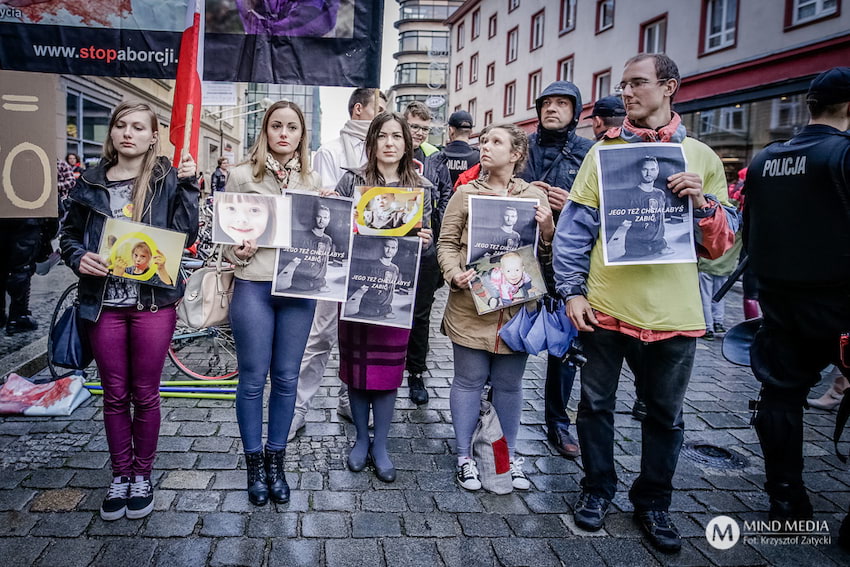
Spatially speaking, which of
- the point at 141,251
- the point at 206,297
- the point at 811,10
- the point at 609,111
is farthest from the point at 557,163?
the point at 811,10

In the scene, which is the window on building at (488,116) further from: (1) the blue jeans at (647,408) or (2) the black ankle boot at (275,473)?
(2) the black ankle boot at (275,473)

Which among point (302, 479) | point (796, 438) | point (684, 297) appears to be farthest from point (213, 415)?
point (796, 438)

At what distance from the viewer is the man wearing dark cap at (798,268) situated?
2.97 meters

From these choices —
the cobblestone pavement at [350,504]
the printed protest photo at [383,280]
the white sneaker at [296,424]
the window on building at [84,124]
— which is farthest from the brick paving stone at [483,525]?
the window on building at [84,124]

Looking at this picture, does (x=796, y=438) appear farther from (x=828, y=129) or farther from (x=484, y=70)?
(x=484, y=70)

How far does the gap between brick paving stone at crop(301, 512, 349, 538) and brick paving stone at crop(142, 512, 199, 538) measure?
0.54 metres

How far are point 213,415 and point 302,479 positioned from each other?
50.2 inches

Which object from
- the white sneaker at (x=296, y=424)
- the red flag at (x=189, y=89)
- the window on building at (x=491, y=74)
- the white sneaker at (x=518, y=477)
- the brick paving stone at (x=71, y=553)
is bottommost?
the brick paving stone at (x=71, y=553)

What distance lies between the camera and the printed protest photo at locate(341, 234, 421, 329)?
3408mm

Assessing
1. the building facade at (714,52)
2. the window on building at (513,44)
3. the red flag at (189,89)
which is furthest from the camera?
the window on building at (513,44)

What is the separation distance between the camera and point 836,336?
3.03m

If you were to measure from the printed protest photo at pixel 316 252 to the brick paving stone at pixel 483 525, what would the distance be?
4.32 ft

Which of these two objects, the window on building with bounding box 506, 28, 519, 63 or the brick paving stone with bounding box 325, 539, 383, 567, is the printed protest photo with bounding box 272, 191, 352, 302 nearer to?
the brick paving stone with bounding box 325, 539, 383, 567

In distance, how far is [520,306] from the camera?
11.7ft
